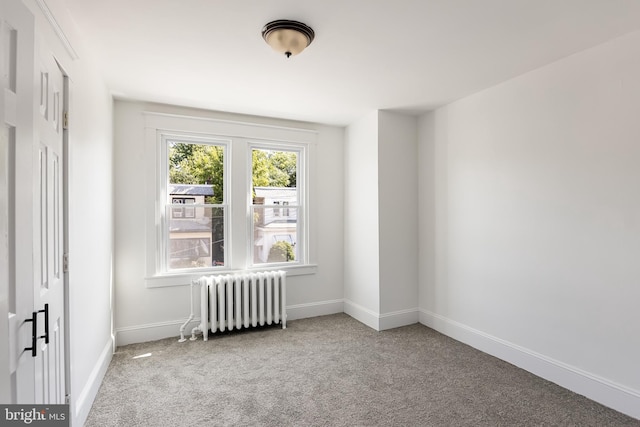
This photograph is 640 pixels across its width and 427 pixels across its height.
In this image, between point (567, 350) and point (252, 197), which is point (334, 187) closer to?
point (252, 197)

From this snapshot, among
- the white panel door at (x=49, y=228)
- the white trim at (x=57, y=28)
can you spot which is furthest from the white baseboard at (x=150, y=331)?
the white trim at (x=57, y=28)

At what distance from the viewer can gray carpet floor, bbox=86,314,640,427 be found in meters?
2.21

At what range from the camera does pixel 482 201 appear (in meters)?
3.30

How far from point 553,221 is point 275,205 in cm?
297

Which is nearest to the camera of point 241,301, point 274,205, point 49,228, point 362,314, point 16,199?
point 16,199

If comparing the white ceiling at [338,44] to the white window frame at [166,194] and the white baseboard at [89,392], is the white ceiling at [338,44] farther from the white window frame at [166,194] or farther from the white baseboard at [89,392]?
the white baseboard at [89,392]

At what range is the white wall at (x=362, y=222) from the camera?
12.9 feet

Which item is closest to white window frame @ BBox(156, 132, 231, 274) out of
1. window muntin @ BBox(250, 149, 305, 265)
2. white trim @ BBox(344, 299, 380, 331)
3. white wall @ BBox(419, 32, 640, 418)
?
window muntin @ BBox(250, 149, 305, 265)

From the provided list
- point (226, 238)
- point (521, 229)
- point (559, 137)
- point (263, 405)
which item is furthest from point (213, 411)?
point (559, 137)

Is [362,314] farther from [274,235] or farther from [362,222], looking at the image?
[274,235]

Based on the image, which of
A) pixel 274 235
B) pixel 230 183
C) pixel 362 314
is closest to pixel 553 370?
pixel 362 314

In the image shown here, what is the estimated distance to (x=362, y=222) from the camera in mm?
4176

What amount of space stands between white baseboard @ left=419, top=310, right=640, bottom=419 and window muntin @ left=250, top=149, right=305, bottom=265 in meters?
2.13

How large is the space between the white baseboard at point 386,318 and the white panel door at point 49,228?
294 centimetres
